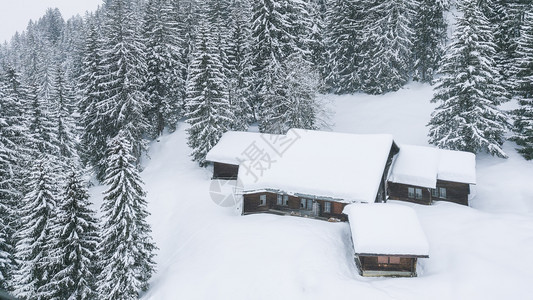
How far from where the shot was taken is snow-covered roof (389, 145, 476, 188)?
1054 inches

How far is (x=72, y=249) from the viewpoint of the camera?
64.4 ft

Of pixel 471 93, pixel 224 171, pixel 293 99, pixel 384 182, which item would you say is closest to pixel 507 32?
pixel 471 93

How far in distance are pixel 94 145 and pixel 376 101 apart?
3487 centimetres

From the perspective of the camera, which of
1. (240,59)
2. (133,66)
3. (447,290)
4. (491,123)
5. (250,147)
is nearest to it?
(447,290)

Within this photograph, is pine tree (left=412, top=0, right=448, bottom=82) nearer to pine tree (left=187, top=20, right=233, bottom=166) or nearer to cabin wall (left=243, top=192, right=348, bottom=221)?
pine tree (left=187, top=20, right=233, bottom=166)

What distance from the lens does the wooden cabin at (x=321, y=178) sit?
24875 millimetres

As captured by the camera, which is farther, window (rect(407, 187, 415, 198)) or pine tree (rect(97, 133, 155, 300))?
window (rect(407, 187, 415, 198))

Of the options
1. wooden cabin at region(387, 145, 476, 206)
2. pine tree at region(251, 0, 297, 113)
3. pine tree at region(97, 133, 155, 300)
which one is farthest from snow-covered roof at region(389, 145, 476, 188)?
pine tree at region(97, 133, 155, 300)

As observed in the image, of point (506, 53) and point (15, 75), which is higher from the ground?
point (506, 53)

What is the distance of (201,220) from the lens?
26.8 metres

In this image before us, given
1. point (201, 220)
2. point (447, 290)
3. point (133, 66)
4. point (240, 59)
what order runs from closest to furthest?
1. point (447, 290)
2. point (201, 220)
3. point (133, 66)
4. point (240, 59)

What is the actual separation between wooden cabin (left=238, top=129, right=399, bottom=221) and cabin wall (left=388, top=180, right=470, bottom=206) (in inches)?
46.9

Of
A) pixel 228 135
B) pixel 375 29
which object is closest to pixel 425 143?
pixel 375 29

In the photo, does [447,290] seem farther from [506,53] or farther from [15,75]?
[15,75]
